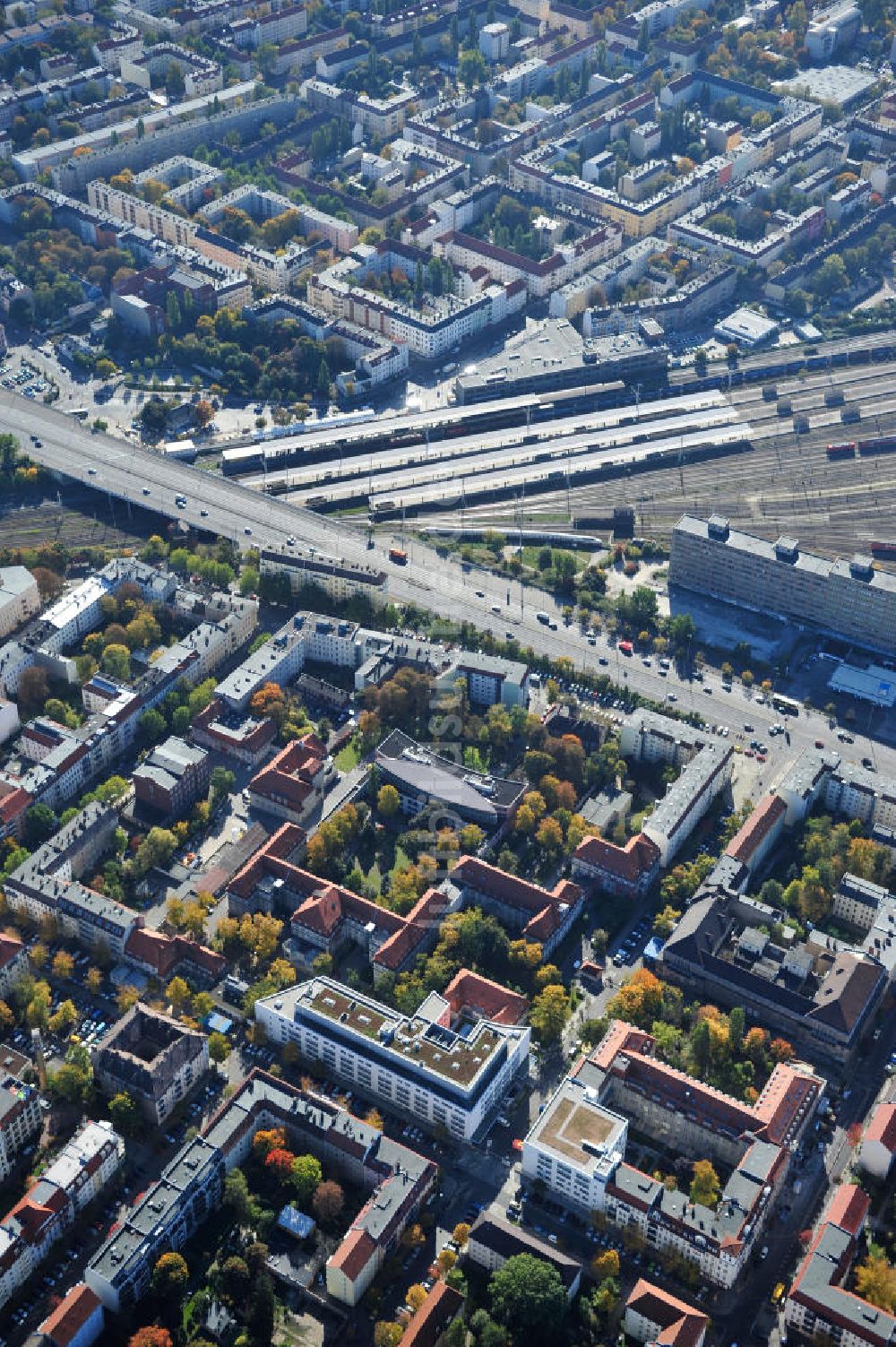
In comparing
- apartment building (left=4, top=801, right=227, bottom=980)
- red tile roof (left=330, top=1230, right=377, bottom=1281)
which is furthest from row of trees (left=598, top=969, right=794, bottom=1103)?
apartment building (left=4, top=801, right=227, bottom=980)

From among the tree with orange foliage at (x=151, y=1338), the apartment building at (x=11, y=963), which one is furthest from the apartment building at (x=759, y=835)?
the tree with orange foliage at (x=151, y=1338)

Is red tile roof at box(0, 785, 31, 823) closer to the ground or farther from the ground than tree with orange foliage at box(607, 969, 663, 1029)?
closer to the ground

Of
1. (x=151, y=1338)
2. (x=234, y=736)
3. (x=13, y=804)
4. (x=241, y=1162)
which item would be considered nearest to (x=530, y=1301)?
(x=241, y=1162)

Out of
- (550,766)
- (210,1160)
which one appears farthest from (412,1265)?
(550,766)

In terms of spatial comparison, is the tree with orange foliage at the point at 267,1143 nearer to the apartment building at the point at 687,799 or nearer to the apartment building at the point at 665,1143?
the apartment building at the point at 665,1143

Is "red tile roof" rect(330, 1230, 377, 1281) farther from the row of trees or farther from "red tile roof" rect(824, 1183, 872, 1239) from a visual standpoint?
"red tile roof" rect(824, 1183, 872, 1239)

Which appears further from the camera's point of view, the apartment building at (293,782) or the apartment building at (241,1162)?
the apartment building at (293,782)
